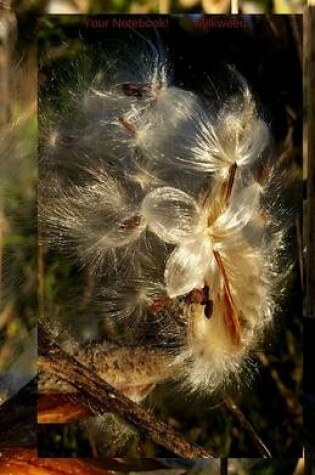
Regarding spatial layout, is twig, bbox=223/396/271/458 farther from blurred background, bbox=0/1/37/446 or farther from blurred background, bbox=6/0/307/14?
blurred background, bbox=6/0/307/14

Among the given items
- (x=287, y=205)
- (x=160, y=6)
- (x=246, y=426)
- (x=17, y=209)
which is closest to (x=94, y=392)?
(x=246, y=426)

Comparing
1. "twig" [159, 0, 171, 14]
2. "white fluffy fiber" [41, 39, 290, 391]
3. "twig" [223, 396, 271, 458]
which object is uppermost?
"twig" [159, 0, 171, 14]

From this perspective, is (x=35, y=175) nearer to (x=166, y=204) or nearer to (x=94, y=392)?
(x=166, y=204)

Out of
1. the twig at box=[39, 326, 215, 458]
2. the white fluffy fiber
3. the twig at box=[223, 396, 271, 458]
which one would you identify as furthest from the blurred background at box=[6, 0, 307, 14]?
the twig at box=[223, 396, 271, 458]

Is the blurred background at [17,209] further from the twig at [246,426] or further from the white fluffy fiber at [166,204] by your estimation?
the twig at [246,426]

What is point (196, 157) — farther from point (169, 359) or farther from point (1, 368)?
point (1, 368)

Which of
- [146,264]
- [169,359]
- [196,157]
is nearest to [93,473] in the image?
[169,359]

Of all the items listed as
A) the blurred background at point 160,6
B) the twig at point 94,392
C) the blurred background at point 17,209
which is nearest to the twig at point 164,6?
the blurred background at point 160,6
